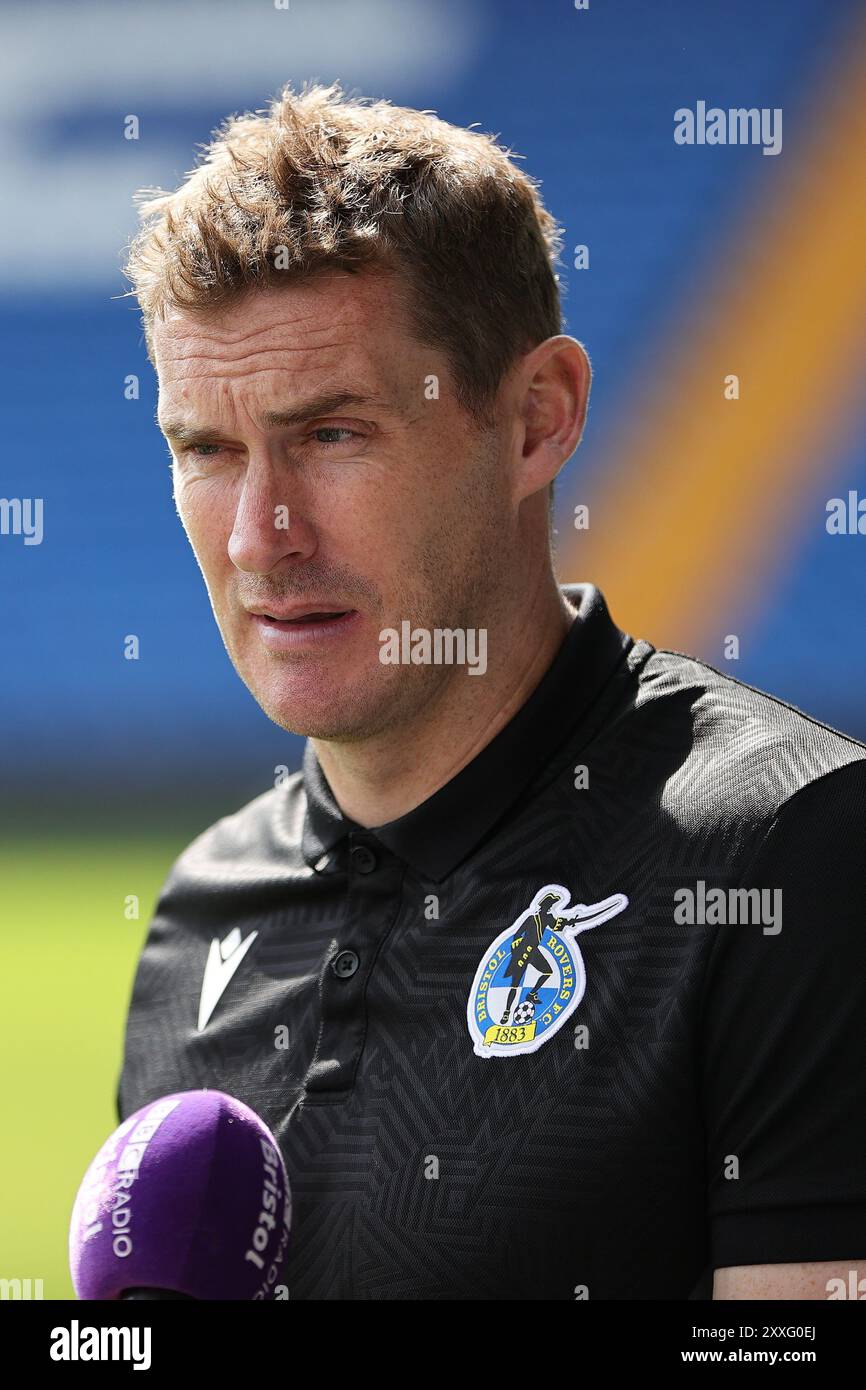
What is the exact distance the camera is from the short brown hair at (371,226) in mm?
1243

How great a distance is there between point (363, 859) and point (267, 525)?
11.4 inches

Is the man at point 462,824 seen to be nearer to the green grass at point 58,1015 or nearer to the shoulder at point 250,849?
the shoulder at point 250,849

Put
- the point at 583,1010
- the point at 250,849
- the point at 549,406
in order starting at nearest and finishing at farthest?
the point at 583,1010 < the point at 549,406 < the point at 250,849

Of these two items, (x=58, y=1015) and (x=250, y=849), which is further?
(x=58, y=1015)

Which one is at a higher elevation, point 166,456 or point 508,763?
point 166,456

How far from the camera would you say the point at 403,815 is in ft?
4.27

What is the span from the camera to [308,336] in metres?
1.23

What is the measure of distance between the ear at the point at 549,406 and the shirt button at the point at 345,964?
0.41 m

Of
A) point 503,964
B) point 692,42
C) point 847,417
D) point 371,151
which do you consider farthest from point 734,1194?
point 692,42

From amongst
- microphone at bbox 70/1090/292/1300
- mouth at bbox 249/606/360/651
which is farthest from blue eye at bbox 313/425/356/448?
microphone at bbox 70/1090/292/1300
